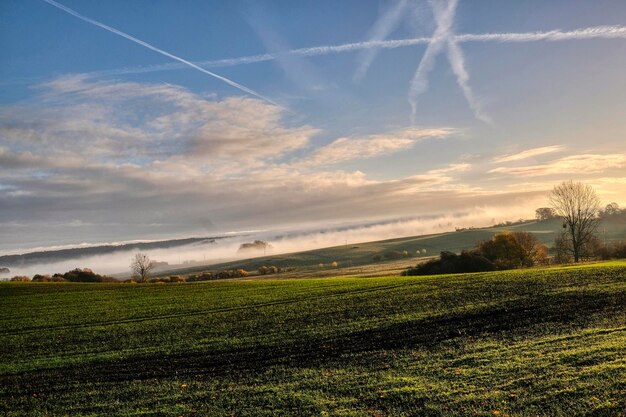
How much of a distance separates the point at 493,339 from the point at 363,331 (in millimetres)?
8509

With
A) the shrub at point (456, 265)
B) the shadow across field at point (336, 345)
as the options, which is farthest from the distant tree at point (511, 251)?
the shadow across field at point (336, 345)

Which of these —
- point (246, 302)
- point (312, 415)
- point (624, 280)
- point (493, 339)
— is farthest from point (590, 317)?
point (246, 302)

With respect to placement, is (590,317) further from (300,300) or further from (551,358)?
(300,300)

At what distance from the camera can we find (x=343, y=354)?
1006 inches

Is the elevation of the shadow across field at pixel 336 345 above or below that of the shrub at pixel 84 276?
below

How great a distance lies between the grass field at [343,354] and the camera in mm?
17422

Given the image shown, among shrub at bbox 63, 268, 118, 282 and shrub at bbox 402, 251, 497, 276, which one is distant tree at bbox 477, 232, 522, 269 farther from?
shrub at bbox 63, 268, 118, 282

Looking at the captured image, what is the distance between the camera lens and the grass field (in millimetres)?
17422

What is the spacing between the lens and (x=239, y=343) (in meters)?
29.9

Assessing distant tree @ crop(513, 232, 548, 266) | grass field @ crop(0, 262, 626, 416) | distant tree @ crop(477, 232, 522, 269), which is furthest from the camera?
distant tree @ crop(513, 232, 548, 266)

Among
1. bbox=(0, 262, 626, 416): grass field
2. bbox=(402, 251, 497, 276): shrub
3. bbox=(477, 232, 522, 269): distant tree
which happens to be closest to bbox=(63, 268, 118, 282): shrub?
bbox=(0, 262, 626, 416): grass field

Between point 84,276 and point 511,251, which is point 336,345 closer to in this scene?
point 511,251

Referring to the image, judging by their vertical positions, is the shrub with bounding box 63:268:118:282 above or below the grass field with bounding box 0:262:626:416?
above

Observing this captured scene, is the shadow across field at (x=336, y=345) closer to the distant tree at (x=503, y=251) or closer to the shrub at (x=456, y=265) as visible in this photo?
the shrub at (x=456, y=265)
